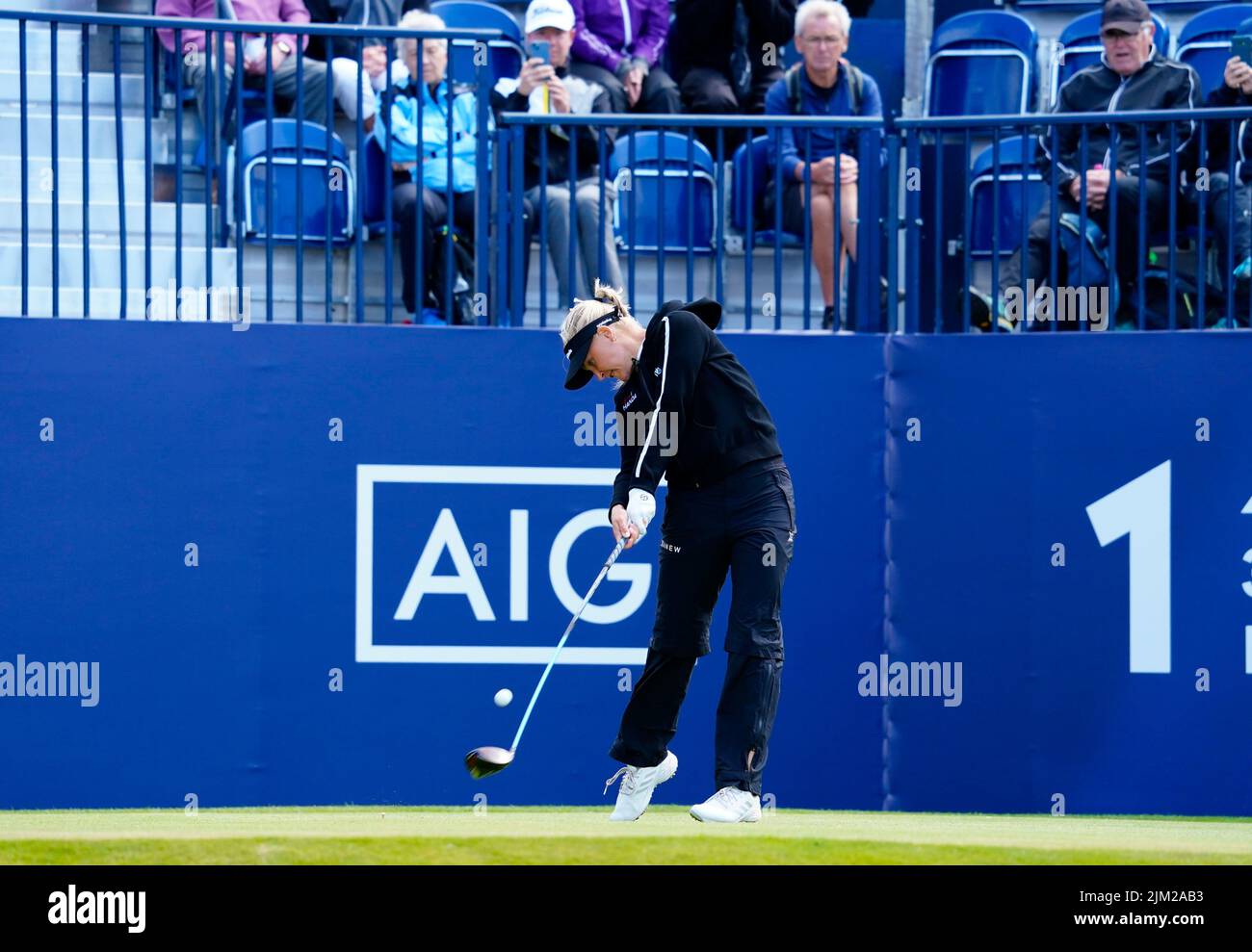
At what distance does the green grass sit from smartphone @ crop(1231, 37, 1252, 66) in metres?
4.30

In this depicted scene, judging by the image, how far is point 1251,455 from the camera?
9.74 meters

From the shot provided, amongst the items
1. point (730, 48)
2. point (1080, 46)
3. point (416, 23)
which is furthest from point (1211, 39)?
point (416, 23)

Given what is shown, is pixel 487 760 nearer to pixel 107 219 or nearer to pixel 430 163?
pixel 430 163

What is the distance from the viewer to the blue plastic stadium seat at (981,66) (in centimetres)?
1234

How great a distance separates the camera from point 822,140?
10398 millimetres

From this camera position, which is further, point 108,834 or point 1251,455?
point 1251,455

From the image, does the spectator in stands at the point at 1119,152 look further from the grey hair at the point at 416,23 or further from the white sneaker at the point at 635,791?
the white sneaker at the point at 635,791

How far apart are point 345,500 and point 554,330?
124 centimetres

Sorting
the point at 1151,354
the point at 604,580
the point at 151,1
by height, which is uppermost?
the point at 151,1

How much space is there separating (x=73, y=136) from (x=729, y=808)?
5.75 m
